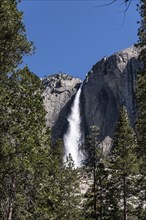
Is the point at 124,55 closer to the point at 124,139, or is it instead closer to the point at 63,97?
the point at 63,97

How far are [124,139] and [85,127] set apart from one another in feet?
263

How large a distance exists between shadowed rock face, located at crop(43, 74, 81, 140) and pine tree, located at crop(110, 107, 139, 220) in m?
80.3

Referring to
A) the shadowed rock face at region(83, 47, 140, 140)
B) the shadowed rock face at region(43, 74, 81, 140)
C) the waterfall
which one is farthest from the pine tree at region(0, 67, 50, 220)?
the shadowed rock face at region(43, 74, 81, 140)

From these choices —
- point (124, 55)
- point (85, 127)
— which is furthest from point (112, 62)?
point (85, 127)

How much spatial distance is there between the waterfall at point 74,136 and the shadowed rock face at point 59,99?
2.09 metres

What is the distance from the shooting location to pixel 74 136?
112562 mm

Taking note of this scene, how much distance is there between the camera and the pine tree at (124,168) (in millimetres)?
31469

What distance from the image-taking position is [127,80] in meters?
109

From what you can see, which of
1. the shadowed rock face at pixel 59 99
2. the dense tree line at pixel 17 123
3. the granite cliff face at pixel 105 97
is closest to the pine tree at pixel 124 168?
the dense tree line at pixel 17 123

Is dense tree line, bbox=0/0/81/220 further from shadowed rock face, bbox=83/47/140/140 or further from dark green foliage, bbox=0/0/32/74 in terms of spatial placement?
shadowed rock face, bbox=83/47/140/140

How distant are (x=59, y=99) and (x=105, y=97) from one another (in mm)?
21187

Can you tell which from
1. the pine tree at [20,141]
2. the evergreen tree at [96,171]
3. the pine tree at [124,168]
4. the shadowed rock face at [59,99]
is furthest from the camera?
the shadowed rock face at [59,99]

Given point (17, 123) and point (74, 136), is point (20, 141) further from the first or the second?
point (74, 136)

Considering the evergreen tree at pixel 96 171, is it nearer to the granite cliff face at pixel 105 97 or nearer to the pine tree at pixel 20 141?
the pine tree at pixel 20 141
